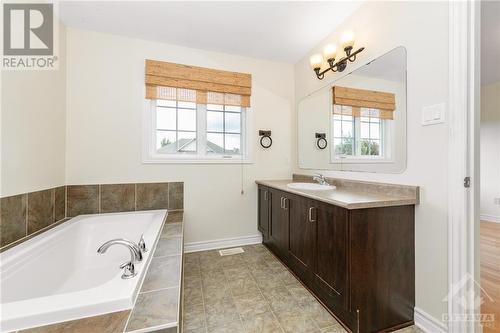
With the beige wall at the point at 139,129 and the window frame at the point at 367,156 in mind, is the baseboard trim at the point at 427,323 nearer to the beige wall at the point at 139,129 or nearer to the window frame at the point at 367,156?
the window frame at the point at 367,156

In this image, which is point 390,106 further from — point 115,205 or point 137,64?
point 115,205

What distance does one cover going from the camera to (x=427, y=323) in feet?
4.16

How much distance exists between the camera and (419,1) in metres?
1.33

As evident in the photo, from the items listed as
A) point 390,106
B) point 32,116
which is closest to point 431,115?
point 390,106

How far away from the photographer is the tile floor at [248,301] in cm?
131

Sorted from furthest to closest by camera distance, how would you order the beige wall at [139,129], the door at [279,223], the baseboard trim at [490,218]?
1. the baseboard trim at [490,218]
2. the beige wall at [139,129]
3. the door at [279,223]

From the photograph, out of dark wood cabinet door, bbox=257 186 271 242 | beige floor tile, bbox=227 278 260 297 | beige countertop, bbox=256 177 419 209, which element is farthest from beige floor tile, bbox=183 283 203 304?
beige countertop, bbox=256 177 419 209

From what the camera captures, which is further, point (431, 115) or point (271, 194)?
point (271, 194)

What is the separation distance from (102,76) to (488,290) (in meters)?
3.92

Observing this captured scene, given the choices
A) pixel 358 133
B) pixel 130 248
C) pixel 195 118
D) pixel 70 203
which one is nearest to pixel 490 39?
pixel 358 133

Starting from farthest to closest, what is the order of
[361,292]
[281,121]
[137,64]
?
1. [281,121]
2. [137,64]
3. [361,292]

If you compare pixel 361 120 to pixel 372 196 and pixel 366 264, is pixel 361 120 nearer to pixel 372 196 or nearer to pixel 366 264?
pixel 372 196

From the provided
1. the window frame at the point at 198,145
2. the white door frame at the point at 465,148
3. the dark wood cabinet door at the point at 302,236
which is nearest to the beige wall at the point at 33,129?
the window frame at the point at 198,145

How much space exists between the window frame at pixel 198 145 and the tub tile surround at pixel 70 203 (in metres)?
0.29
